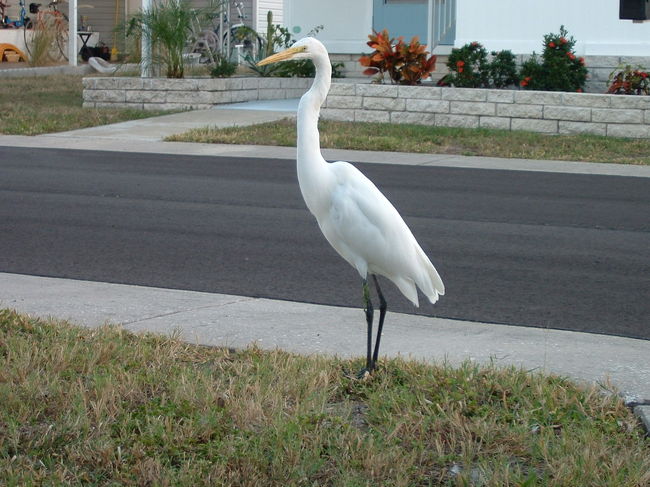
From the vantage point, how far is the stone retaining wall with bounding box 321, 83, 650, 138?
15.8 metres

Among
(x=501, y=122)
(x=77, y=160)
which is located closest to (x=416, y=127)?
(x=501, y=122)

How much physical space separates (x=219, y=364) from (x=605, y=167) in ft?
31.0

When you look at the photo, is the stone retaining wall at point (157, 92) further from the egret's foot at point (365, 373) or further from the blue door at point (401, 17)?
the egret's foot at point (365, 373)

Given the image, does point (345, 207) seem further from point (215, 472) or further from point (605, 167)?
point (605, 167)

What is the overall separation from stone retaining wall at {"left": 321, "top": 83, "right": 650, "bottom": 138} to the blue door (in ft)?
20.3

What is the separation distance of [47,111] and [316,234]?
1126 cm

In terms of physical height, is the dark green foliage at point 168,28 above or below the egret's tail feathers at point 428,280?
above

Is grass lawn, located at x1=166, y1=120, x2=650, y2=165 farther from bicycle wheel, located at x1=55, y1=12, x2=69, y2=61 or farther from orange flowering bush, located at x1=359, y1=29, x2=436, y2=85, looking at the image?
bicycle wheel, located at x1=55, y1=12, x2=69, y2=61

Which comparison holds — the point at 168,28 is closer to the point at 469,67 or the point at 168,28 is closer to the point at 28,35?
the point at 469,67

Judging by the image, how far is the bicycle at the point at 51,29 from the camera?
31.2 m

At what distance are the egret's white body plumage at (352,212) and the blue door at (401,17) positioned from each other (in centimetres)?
1847

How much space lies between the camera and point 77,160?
1388 centimetres

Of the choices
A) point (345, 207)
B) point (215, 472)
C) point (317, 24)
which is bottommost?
point (215, 472)

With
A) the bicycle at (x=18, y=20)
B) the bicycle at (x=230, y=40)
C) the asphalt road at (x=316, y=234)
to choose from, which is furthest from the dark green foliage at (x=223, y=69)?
the bicycle at (x=18, y=20)
